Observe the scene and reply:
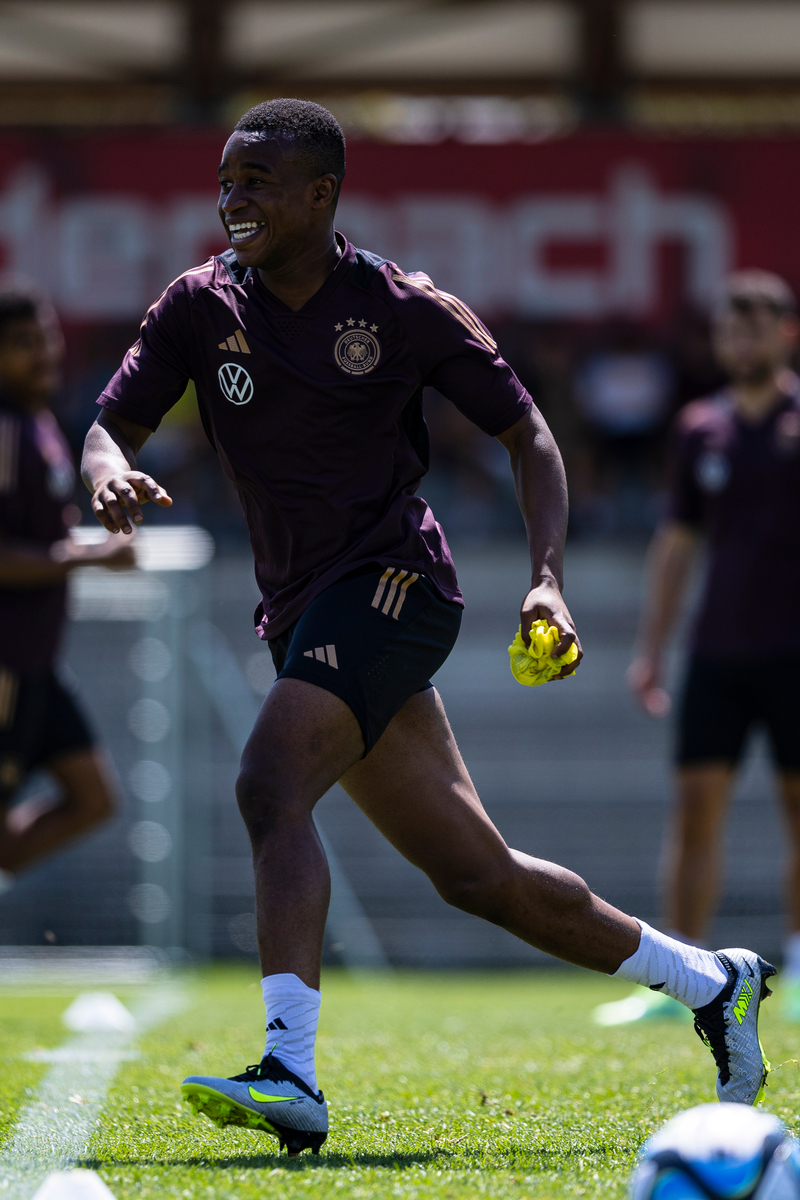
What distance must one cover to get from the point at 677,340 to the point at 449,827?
34.0 feet

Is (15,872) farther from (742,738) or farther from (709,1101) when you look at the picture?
(709,1101)

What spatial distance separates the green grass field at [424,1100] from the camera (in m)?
2.76

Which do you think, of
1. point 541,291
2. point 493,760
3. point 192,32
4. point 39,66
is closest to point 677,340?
point 541,291

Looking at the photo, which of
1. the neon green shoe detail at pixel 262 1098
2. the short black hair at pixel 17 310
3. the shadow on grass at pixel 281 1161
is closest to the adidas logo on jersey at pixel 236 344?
the neon green shoe detail at pixel 262 1098

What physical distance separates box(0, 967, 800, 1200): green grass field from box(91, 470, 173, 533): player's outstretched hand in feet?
3.92

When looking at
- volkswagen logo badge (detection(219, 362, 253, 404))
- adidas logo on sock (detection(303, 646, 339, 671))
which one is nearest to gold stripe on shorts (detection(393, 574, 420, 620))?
adidas logo on sock (detection(303, 646, 339, 671))

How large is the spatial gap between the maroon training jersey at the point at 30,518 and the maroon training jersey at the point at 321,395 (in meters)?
3.71

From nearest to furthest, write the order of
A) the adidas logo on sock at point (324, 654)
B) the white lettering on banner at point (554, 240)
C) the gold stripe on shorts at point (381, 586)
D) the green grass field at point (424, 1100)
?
the green grass field at point (424, 1100) → the adidas logo on sock at point (324, 654) → the gold stripe on shorts at point (381, 586) → the white lettering on banner at point (554, 240)

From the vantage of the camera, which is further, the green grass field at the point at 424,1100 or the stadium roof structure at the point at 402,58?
the stadium roof structure at the point at 402,58

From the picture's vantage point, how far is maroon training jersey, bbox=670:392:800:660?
6.52 meters

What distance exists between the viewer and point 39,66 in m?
14.6

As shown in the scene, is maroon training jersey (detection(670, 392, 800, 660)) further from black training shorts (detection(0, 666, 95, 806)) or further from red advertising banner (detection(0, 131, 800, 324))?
red advertising banner (detection(0, 131, 800, 324))

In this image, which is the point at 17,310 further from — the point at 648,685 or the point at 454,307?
the point at 454,307

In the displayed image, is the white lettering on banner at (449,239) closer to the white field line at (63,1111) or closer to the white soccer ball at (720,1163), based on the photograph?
the white field line at (63,1111)
